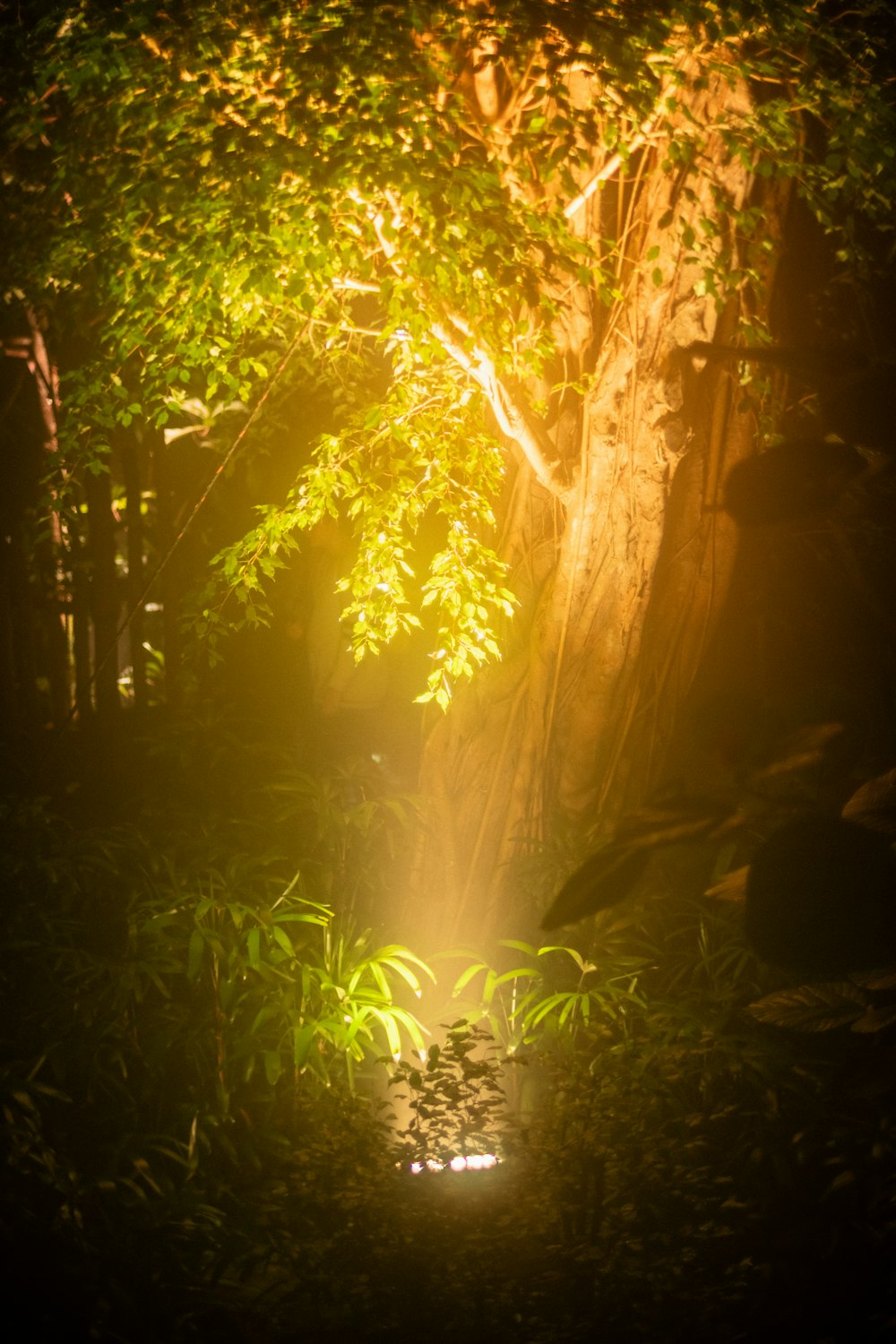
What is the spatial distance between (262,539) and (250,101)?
1657 mm

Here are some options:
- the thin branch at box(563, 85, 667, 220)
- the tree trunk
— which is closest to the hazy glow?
the tree trunk

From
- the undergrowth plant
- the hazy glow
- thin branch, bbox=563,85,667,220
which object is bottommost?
the hazy glow

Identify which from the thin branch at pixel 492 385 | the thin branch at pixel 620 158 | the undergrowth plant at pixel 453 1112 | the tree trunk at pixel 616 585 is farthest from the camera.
A: the tree trunk at pixel 616 585

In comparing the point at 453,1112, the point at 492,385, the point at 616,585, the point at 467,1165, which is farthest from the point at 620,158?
the point at 467,1165

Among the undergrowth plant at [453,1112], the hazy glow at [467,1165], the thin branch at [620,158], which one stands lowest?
the hazy glow at [467,1165]

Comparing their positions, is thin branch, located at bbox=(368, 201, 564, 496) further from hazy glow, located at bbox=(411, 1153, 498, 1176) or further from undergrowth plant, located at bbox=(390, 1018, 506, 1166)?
hazy glow, located at bbox=(411, 1153, 498, 1176)

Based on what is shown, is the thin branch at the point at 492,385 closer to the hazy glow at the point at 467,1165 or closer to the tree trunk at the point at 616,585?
the tree trunk at the point at 616,585

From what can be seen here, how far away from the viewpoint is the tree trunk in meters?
3.90

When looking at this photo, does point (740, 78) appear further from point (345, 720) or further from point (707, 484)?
point (345, 720)

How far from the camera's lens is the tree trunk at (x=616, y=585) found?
3.90 m

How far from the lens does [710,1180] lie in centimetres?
294

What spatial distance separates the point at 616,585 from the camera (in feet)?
13.6

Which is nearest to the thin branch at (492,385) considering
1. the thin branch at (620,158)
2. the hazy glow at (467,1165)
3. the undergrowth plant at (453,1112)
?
the thin branch at (620,158)

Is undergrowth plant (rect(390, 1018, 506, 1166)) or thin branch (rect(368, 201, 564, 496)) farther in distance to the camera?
thin branch (rect(368, 201, 564, 496))
